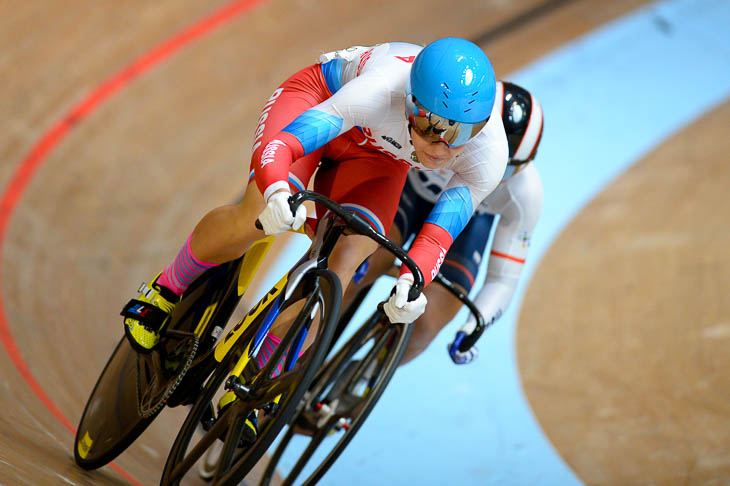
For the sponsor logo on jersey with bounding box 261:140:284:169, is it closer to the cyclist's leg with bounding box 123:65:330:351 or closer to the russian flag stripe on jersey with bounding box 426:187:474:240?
the cyclist's leg with bounding box 123:65:330:351

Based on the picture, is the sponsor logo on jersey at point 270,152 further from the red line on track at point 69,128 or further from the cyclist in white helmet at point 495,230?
the red line on track at point 69,128

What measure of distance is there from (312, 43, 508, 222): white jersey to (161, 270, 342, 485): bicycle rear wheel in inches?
18.8

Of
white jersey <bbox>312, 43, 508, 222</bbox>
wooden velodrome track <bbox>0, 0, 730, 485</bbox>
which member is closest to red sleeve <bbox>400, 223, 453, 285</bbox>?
white jersey <bbox>312, 43, 508, 222</bbox>

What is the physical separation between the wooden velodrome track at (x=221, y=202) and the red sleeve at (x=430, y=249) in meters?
1.32

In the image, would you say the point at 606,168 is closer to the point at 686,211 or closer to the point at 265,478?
the point at 686,211

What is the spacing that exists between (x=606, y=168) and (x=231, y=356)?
4.01 metres

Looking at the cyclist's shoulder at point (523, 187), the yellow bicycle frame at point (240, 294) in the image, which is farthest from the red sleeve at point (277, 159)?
the cyclist's shoulder at point (523, 187)

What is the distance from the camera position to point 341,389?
3242 millimetres

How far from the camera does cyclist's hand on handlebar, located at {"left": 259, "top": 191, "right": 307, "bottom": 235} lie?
2.13 m

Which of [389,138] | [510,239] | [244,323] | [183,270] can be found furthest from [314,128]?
[510,239]

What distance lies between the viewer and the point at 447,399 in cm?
411

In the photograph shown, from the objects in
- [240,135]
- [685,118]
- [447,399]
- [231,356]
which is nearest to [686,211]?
[685,118]

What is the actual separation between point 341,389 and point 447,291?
592 millimetres

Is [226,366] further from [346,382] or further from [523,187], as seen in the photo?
[523,187]
